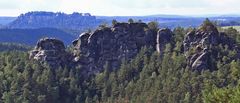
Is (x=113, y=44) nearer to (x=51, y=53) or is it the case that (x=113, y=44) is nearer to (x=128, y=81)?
(x=128, y=81)

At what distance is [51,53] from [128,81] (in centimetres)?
2829

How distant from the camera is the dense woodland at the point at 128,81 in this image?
452 feet

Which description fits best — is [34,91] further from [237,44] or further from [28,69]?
[237,44]

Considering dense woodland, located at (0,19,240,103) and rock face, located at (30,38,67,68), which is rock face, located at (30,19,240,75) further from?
dense woodland, located at (0,19,240,103)

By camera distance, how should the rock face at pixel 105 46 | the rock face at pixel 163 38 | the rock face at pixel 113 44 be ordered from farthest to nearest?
the rock face at pixel 113 44
the rock face at pixel 105 46
the rock face at pixel 163 38

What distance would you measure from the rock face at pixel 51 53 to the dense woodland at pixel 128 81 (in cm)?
312

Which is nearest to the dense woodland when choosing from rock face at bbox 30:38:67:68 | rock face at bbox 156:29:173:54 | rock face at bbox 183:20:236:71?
rock face at bbox 183:20:236:71

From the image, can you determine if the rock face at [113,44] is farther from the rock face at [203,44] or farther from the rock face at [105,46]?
the rock face at [203,44]

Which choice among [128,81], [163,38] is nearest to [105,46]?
[128,81]

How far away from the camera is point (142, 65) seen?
15875 cm

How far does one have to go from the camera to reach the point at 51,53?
168250mm

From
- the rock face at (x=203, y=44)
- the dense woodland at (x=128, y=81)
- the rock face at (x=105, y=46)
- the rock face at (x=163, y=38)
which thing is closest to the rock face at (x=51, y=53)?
the rock face at (x=105, y=46)

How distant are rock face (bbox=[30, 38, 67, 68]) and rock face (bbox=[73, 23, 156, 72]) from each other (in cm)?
468

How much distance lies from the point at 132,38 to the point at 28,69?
33030mm
